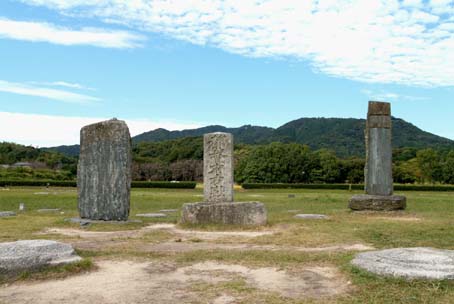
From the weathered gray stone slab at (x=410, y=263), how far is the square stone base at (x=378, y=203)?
869cm

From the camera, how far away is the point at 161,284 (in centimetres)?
612

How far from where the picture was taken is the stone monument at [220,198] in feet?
40.6

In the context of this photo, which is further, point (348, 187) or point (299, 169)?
point (299, 169)

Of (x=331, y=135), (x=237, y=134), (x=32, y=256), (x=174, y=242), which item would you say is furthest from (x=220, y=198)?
(x=237, y=134)

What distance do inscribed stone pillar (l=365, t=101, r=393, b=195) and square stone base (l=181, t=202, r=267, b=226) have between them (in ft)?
16.6

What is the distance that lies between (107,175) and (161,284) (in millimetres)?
7245

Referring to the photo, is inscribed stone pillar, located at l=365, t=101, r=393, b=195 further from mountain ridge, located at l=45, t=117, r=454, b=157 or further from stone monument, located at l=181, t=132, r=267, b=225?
mountain ridge, located at l=45, t=117, r=454, b=157

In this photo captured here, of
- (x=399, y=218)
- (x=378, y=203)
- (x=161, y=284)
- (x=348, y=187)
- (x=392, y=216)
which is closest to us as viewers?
(x=161, y=284)

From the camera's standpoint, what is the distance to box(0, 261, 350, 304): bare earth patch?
218 inches

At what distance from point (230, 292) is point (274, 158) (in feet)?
192

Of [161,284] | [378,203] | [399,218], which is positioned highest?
[378,203]

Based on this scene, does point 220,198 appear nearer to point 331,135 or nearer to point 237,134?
point 331,135

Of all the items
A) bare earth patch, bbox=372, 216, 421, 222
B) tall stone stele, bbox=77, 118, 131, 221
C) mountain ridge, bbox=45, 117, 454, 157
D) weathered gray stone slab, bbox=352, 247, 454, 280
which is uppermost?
mountain ridge, bbox=45, 117, 454, 157

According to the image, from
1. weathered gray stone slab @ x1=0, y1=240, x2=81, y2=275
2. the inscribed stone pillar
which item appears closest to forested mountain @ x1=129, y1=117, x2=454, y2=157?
the inscribed stone pillar
